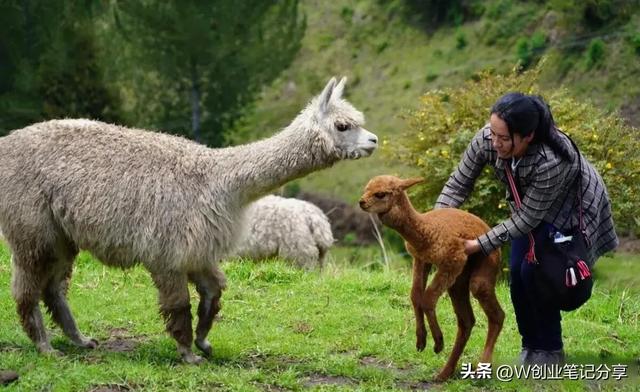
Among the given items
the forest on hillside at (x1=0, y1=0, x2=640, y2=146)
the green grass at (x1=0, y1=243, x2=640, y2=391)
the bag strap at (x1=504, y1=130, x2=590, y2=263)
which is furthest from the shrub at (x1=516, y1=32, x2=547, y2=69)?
the bag strap at (x1=504, y1=130, x2=590, y2=263)

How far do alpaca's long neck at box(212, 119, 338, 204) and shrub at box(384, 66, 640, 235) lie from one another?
5682mm

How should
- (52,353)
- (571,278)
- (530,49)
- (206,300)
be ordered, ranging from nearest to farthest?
(571,278) → (52,353) → (206,300) → (530,49)

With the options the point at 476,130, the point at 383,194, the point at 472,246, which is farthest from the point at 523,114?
the point at 476,130

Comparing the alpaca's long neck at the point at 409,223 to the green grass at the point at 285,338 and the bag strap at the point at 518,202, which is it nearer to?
the bag strap at the point at 518,202

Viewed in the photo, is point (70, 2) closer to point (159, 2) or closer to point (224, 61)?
point (159, 2)

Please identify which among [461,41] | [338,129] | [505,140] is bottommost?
[338,129]

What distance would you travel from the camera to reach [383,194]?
204 inches

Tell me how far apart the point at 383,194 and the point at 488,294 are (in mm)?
905

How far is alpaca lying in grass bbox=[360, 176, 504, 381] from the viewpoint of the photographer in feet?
17.1

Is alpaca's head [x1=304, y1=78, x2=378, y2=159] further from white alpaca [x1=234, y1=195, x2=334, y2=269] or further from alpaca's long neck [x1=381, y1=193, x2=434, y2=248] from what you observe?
white alpaca [x1=234, y1=195, x2=334, y2=269]

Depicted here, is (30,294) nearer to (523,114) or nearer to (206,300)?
(206,300)

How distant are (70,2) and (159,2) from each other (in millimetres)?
3045

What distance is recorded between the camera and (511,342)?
22.5 feet

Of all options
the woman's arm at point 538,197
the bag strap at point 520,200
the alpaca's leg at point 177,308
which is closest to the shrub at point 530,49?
the bag strap at point 520,200
